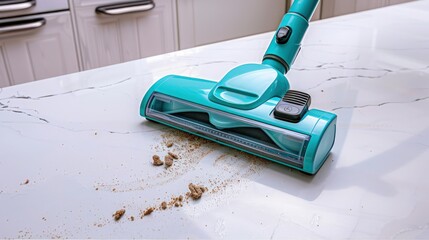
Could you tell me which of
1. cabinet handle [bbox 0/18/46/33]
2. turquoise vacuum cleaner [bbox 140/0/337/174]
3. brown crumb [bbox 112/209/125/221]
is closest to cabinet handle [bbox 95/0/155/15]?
cabinet handle [bbox 0/18/46/33]

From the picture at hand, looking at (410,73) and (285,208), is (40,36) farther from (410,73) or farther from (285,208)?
(285,208)

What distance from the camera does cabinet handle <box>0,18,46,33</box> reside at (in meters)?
1.65

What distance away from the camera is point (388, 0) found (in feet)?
7.73

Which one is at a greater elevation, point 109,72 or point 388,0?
point 109,72

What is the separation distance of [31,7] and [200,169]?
147cm

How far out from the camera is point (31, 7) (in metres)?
1.70

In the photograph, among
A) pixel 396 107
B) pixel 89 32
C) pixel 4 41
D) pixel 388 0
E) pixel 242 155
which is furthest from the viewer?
pixel 388 0

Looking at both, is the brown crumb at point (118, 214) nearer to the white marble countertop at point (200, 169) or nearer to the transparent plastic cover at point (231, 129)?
the white marble countertop at point (200, 169)

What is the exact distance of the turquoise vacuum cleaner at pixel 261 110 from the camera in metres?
0.53

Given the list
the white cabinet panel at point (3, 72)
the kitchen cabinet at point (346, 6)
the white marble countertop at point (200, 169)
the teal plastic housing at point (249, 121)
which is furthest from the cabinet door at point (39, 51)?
the kitchen cabinet at point (346, 6)

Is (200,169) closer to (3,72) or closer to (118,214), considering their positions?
(118,214)

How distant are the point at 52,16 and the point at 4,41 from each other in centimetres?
23

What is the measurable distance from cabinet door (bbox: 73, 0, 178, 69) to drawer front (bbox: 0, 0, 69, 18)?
7 cm

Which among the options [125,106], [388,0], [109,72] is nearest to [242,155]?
[125,106]
